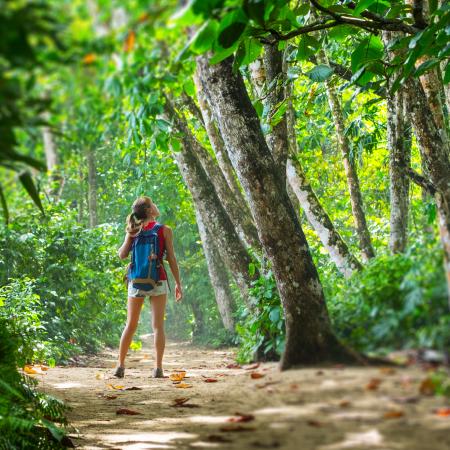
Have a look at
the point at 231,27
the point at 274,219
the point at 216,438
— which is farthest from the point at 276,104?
the point at 216,438

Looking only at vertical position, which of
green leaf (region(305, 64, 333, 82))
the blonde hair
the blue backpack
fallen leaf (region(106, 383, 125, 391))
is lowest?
fallen leaf (region(106, 383, 125, 391))

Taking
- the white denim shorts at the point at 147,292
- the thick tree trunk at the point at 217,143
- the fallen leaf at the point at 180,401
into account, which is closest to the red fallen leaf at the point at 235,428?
the fallen leaf at the point at 180,401

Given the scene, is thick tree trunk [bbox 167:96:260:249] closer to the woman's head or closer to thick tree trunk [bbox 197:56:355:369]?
the woman's head

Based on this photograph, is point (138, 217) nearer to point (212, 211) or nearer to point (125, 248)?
point (125, 248)

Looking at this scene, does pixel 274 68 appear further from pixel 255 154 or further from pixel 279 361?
pixel 279 361

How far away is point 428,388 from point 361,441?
0.62 feet

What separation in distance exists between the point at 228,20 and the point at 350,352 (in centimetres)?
104

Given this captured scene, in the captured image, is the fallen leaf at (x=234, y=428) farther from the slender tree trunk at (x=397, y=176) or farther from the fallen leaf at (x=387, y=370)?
the slender tree trunk at (x=397, y=176)

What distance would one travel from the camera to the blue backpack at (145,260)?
3.41 metres

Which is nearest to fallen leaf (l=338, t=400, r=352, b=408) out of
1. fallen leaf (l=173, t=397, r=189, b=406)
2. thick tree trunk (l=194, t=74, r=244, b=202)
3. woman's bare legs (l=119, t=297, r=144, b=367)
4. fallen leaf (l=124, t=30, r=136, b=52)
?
fallen leaf (l=124, t=30, r=136, b=52)

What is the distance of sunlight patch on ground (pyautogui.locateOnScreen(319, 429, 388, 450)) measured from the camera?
1.40 meters

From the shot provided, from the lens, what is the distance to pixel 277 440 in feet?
4.84

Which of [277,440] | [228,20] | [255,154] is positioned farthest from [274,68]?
[277,440]

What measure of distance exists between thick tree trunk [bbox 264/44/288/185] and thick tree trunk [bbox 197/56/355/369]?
120cm
